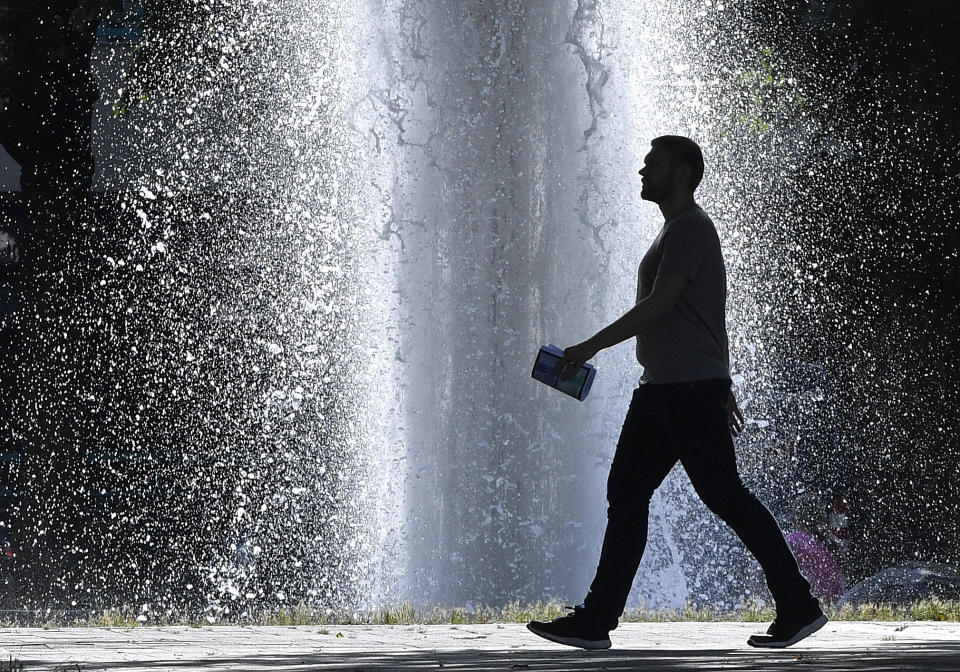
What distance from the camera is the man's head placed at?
5438 millimetres

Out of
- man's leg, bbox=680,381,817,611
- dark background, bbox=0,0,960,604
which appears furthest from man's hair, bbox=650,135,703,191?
dark background, bbox=0,0,960,604

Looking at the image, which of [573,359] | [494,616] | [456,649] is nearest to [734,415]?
[573,359]

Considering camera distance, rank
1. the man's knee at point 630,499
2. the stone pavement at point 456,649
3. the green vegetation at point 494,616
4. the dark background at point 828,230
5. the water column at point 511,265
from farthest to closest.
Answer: the dark background at point 828,230 < the water column at point 511,265 < the green vegetation at point 494,616 < the man's knee at point 630,499 < the stone pavement at point 456,649

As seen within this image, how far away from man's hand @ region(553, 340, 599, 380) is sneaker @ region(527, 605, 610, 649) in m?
0.76

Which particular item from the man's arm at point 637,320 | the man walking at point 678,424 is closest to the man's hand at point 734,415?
the man walking at point 678,424

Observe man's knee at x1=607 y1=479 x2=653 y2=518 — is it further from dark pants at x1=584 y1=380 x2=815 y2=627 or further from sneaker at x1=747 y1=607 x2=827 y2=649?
sneaker at x1=747 y1=607 x2=827 y2=649

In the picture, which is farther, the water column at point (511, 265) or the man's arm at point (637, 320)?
the water column at point (511, 265)

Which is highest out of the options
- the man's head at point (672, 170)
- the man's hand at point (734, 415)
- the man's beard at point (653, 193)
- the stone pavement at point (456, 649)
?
the man's head at point (672, 170)

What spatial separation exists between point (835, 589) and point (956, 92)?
15.4 ft

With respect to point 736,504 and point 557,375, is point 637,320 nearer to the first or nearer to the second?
point 557,375

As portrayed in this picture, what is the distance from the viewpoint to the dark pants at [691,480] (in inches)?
200

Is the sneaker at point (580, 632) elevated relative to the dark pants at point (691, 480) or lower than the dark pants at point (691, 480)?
lower

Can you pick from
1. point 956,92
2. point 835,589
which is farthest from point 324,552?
point 956,92

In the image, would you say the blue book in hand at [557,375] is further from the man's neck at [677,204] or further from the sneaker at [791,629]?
the sneaker at [791,629]
